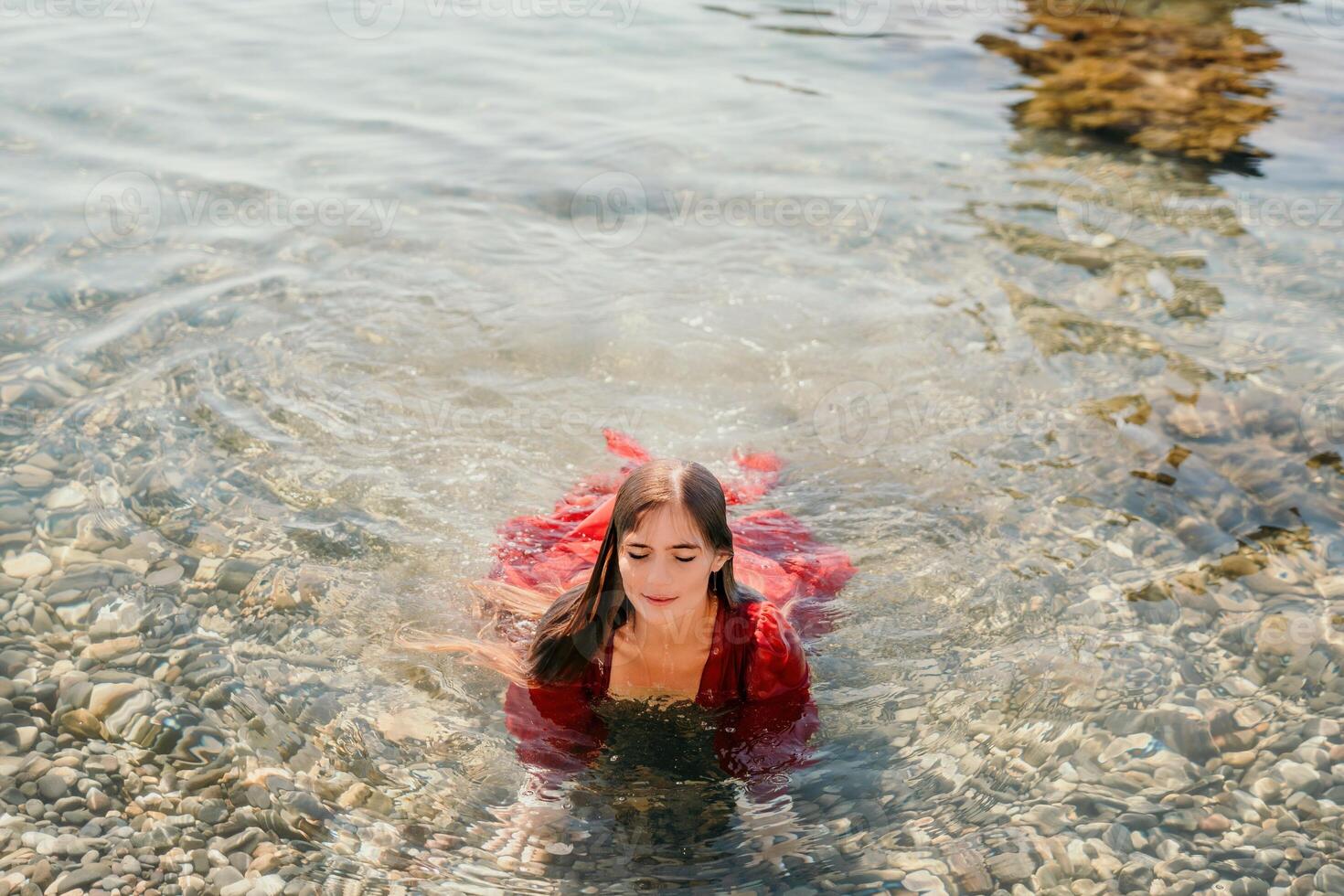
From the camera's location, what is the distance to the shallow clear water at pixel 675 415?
15.1 feet

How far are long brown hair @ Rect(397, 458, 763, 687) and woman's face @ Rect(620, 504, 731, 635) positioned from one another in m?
0.03

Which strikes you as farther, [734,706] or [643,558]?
[734,706]

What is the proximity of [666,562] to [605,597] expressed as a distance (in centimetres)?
41

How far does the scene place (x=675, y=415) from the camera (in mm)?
7082

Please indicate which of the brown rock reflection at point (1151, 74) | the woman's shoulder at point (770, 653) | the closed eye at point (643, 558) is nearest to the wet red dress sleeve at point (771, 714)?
the woman's shoulder at point (770, 653)

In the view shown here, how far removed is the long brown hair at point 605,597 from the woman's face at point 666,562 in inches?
1.2

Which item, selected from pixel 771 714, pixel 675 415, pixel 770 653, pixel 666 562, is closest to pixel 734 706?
pixel 771 714

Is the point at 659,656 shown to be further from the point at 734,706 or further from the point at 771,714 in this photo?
the point at 771,714

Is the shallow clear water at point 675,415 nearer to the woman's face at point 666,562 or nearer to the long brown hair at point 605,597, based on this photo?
the long brown hair at point 605,597

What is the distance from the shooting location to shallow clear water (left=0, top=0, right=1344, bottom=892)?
4.59 meters

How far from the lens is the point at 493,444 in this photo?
6668 millimetres

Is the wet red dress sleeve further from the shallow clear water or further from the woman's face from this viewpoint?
the woman's face

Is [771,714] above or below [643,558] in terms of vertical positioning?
below

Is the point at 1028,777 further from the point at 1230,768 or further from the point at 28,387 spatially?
the point at 28,387
